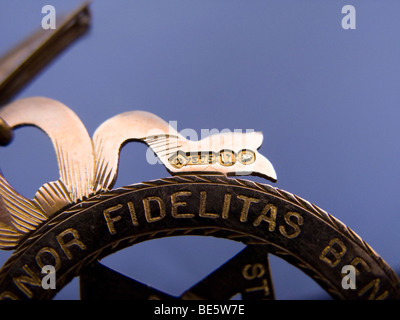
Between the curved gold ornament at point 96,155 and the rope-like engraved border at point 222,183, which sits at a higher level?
the curved gold ornament at point 96,155

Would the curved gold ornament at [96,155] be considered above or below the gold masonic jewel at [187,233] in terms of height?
above

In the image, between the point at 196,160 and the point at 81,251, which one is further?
the point at 196,160

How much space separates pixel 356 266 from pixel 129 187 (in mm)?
470

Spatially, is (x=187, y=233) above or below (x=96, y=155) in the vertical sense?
below

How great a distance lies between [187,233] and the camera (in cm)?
107

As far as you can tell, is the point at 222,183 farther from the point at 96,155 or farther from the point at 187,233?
the point at 96,155

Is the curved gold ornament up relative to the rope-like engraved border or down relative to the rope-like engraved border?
up

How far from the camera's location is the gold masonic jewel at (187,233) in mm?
1035

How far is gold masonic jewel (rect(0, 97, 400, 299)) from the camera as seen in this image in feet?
3.40

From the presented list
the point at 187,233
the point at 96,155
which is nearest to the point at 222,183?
the point at 187,233

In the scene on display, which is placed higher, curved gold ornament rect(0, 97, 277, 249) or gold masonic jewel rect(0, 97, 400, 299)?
curved gold ornament rect(0, 97, 277, 249)

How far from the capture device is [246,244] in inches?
A: 41.8
